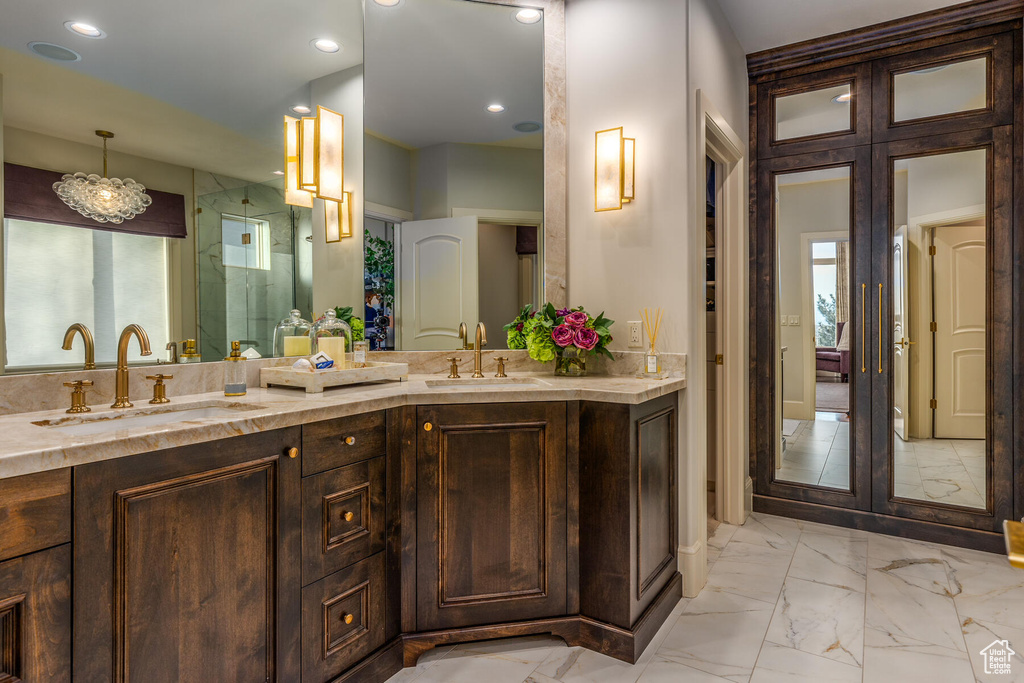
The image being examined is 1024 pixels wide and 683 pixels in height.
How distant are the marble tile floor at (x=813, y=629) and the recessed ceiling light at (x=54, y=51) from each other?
212 centimetres

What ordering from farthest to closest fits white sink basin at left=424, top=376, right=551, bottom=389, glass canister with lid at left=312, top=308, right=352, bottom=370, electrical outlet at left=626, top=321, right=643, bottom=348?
1. electrical outlet at left=626, top=321, right=643, bottom=348
2. white sink basin at left=424, top=376, right=551, bottom=389
3. glass canister with lid at left=312, top=308, right=352, bottom=370

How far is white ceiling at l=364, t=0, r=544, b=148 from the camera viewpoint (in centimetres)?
248

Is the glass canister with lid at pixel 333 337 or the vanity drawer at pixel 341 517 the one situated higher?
the glass canister with lid at pixel 333 337

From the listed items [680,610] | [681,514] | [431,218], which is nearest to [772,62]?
[431,218]

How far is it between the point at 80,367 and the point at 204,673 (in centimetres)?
90

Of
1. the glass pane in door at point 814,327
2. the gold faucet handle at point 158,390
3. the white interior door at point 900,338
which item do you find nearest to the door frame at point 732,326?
the glass pane in door at point 814,327

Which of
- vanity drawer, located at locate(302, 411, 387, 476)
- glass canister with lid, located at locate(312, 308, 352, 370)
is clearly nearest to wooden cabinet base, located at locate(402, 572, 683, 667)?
vanity drawer, located at locate(302, 411, 387, 476)

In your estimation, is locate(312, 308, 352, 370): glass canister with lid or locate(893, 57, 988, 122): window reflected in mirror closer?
locate(312, 308, 352, 370): glass canister with lid

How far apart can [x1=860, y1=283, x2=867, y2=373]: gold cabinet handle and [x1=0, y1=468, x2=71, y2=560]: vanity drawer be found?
11.5 ft

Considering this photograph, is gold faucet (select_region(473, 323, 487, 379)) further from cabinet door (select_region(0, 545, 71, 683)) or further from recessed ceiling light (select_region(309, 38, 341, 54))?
cabinet door (select_region(0, 545, 71, 683))

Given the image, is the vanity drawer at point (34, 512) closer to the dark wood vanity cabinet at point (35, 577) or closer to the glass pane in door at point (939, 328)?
the dark wood vanity cabinet at point (35, 577)

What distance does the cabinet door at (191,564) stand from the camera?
1.15 meters

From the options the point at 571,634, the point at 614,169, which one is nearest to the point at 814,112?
the point at 614,169

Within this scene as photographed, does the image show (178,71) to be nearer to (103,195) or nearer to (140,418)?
(103,195)
